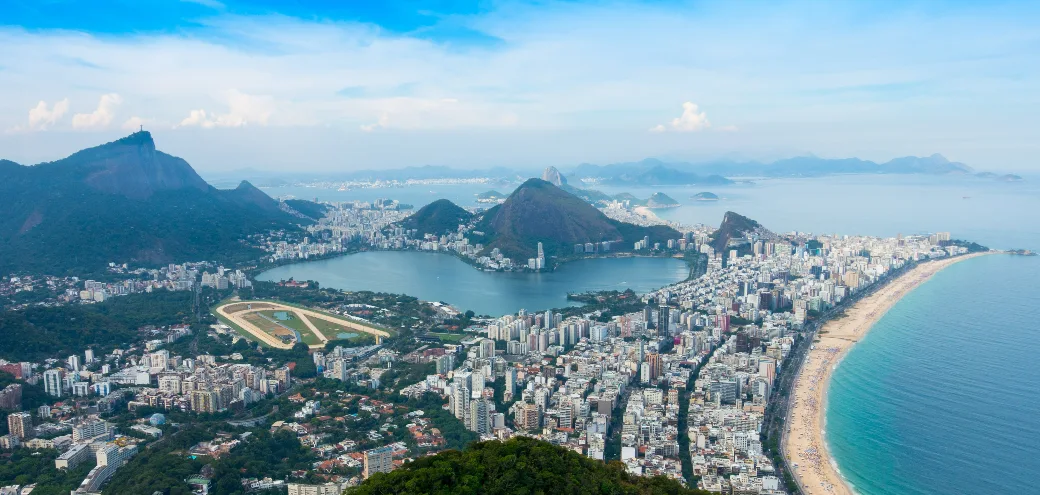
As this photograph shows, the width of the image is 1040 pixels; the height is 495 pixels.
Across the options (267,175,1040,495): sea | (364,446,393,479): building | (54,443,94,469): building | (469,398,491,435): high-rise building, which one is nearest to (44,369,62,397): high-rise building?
(54,443,94,469): building

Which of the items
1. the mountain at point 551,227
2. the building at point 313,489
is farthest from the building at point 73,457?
the mountain at point 551,227

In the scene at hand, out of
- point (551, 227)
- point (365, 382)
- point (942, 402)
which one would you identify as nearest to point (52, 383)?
point (365, 382)

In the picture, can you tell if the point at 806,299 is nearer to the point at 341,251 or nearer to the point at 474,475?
the point at 474,475

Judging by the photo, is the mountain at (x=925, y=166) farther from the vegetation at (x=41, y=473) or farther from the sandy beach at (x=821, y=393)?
the vegetation at (x=41, y=473)

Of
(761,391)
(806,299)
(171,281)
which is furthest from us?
(171,281)

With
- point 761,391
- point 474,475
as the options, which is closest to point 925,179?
point 761,391

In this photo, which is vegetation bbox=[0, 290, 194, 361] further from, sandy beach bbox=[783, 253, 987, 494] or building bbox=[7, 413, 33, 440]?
sandy beach bbox=[783, 253, 987, 494]
